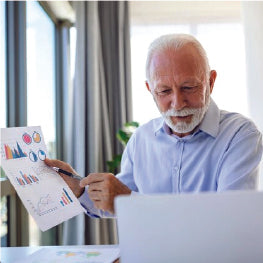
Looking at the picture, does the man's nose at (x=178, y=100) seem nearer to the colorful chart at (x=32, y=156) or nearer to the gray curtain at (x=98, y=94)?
the colorful chart at (x=32, y=156)

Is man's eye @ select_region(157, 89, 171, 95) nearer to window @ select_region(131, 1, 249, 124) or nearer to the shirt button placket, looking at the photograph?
the shirt button placket

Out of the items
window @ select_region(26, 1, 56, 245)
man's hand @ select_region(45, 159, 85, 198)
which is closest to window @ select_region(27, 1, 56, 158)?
window @ select_region(26, 1, 56, 245)

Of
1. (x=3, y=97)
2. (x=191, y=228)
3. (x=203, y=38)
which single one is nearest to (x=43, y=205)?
(x=191, y=228)

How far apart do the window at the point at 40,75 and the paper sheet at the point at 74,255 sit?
1.83 meters

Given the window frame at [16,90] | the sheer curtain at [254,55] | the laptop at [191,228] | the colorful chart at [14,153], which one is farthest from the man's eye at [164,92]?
the sheer curtain at [254,55]

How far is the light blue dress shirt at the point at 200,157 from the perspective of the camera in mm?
1196

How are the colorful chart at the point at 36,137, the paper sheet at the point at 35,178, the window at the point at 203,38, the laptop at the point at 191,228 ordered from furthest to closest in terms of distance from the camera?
the window at the point at 203,38 < the colorful chart at the point at 36,137 < the paper sheet at the point at 35,178 < the laptop at the point at 191,228

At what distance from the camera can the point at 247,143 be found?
1.24 metres

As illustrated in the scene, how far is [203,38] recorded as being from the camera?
4.36 meters

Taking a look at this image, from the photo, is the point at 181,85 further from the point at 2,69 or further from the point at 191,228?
the point at 2,69

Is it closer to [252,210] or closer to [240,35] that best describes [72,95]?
[240,35]

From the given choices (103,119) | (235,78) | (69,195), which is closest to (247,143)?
(69,195)

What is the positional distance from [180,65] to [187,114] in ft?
0.56

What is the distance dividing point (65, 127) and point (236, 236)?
329 centimetres
